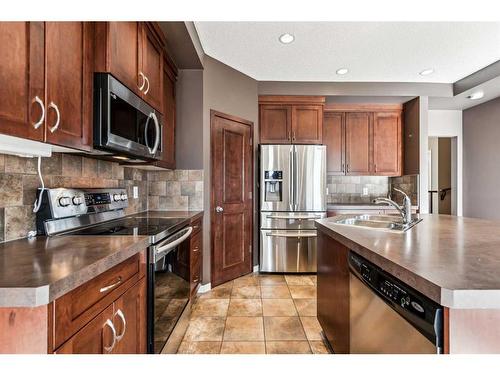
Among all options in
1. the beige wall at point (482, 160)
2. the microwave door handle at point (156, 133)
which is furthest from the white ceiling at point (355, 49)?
the microwave door handle at point (156, 133)

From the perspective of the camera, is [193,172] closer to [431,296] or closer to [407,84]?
[431,296]

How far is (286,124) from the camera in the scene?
12.0ft

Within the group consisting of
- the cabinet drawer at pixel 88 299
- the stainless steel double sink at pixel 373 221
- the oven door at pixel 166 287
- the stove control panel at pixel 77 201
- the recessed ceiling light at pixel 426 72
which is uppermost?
the recessed ceiling light at pixel 426 72

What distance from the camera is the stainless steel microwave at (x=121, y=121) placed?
1.35 metres

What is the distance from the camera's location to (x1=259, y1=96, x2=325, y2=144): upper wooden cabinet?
3.66m

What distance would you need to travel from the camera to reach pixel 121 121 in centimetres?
152

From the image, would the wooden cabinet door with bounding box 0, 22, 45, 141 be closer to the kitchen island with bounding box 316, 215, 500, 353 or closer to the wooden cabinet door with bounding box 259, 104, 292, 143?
the kitchen island with bounding box 316, 215, 500, 353

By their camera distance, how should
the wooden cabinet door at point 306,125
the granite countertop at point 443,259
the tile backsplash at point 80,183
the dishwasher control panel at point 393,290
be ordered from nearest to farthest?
the granite countertop at point 443,259, the dishwasher control panel at point 393,290, the tile backsplash at point 80,183, the wooden cabinet door at point 306,125

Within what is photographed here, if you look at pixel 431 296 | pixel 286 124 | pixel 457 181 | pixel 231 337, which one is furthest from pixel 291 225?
pixel 457 181

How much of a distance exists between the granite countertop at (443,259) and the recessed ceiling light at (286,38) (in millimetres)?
2008

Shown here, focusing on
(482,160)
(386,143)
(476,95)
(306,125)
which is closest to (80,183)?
(306,125)

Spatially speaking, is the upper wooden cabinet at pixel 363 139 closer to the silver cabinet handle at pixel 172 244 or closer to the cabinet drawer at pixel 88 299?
the silver cabinet handle at pixel 172 244

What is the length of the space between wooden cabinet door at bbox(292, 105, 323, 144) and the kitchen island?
214 cm
